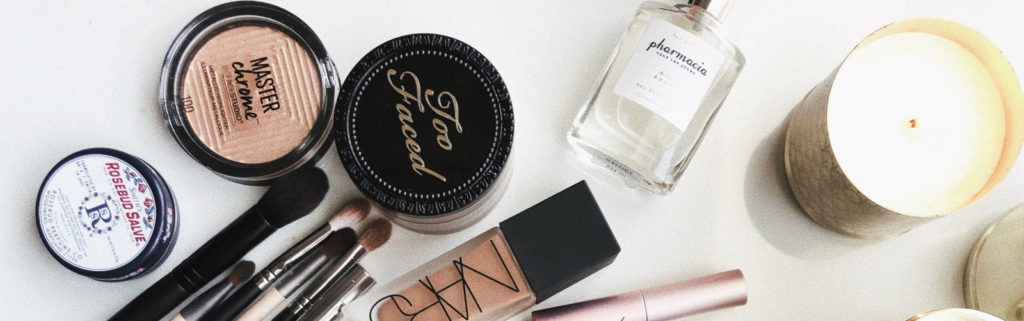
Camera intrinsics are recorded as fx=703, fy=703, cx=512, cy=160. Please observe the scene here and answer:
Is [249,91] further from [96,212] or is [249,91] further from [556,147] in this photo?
[556,147]

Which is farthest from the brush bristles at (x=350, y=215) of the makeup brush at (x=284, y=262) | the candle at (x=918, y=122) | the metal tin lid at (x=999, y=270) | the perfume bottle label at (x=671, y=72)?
the metal tin lid at (x=999, y=270)

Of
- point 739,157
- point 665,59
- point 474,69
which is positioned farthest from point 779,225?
point 474,69

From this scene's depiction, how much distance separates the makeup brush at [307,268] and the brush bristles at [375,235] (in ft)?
0.04

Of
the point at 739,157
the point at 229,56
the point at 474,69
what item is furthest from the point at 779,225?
the point at 229,56

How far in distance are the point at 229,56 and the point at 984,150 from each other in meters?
0.62

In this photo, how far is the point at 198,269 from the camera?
58 centimetres

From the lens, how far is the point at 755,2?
0.63m

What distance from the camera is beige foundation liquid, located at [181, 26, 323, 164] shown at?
0.60 metres

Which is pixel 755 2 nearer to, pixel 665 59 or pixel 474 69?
Result: pixel 665 59

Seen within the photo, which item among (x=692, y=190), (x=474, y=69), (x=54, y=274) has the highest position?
(x=474, y=69)

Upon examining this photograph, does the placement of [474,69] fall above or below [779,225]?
above

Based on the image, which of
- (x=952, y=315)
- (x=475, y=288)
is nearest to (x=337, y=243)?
(x=475, y=288)

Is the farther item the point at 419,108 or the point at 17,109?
the point at 17,109

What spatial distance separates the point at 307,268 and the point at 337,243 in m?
0.03
